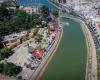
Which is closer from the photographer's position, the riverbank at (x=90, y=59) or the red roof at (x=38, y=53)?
the riverbank at (x=90, y=59)

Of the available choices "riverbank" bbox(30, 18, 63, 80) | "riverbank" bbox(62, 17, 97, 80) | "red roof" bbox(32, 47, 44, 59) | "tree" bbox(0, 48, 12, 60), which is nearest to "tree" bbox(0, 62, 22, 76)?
"riverbank" bbox(30, 18, 63, 80)

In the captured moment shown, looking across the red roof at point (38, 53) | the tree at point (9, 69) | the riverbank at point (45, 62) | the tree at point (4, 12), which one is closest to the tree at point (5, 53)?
the red roof at point (38, 53)

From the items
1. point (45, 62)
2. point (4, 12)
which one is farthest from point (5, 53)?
point (4, 12)

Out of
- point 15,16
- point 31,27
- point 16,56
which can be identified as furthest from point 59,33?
point 16,56

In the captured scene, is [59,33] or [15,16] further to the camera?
[15,16]

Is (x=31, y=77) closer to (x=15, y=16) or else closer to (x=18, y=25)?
(x=18, y=25)

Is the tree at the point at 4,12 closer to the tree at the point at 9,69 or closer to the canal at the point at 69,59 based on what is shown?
the canal at the point at 69,59

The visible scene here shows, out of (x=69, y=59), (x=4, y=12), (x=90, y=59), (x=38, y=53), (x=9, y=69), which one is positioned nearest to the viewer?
(x=9, y=69)

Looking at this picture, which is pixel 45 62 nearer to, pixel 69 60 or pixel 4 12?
pixel 69 60
